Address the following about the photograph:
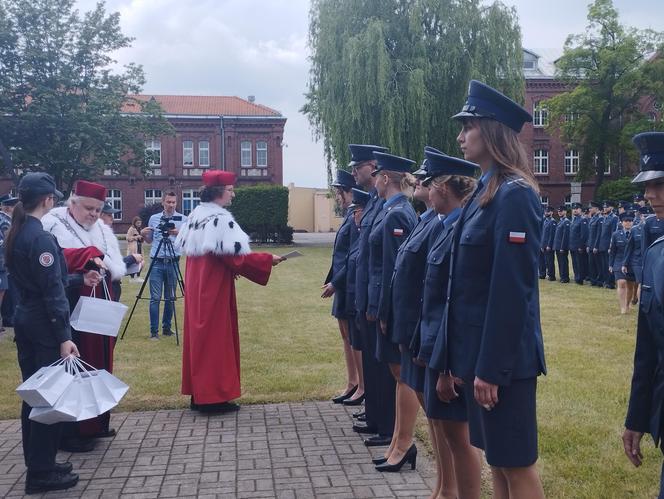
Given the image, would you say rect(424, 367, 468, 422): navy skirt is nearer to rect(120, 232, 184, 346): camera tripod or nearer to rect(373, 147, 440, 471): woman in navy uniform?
rect(373, 147, 440, 471): woman in navy uniform

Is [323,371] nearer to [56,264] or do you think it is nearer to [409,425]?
[409,425]

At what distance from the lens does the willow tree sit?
30.0 m

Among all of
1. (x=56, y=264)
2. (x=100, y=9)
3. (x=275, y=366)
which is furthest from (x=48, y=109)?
(x=56, y=264)

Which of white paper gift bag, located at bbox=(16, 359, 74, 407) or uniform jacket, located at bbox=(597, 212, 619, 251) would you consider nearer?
white paper gift bag, located at bbox=(16, 359, 74, 407)

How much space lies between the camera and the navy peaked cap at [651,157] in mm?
2913

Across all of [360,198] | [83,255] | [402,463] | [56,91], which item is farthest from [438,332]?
[56,91]

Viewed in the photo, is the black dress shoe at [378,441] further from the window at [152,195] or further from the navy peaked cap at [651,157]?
the window at [152,195]

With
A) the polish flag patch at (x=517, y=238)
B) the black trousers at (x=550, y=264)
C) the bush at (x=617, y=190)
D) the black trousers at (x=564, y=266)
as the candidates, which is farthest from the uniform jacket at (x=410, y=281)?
the bush at (x=617, y=190)

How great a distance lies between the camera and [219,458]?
563cm

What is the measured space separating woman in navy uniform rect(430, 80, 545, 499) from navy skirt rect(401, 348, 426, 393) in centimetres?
88

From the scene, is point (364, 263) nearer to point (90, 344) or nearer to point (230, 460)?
point (230, 460)

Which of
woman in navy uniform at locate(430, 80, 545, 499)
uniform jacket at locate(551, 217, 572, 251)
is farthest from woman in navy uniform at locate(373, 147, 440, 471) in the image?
uniform jacket at locate(551, 217, 572, 251)

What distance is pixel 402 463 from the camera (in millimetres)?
5262

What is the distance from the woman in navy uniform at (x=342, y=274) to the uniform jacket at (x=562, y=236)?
46.0 ft
